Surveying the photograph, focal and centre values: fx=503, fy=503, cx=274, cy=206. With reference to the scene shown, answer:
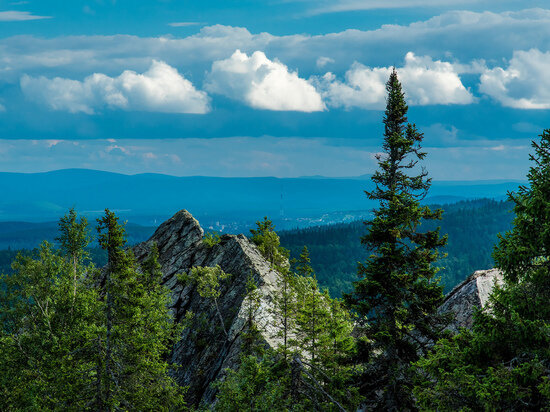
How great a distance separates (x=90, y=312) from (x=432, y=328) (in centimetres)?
2564

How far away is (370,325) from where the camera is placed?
26297 millimetres

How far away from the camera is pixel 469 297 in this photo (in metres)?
33.6

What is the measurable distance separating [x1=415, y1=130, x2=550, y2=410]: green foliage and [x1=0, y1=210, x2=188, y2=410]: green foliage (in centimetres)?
1745

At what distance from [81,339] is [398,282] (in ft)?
68.1

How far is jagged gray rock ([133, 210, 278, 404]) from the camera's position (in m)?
40.7

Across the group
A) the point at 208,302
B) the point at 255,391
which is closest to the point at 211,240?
the point at 208,302

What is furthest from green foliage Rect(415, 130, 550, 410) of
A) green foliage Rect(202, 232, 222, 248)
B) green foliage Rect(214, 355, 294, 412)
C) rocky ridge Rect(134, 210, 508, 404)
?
green foliage Rect(202, 232, 222, 248)

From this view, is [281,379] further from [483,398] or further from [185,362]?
[185,362]

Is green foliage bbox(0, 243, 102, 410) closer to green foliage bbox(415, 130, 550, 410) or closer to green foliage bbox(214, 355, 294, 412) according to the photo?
green foliage bbox(214, 355, 294, 412)

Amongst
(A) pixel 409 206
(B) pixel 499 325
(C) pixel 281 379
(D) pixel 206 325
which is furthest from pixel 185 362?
(B) pixel 499 325

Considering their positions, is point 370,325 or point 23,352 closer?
point 370,325

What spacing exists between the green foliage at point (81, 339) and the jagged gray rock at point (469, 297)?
62.1 feet

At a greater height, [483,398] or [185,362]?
[483,398]

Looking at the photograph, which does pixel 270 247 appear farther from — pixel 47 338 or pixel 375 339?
pixel 375 339
